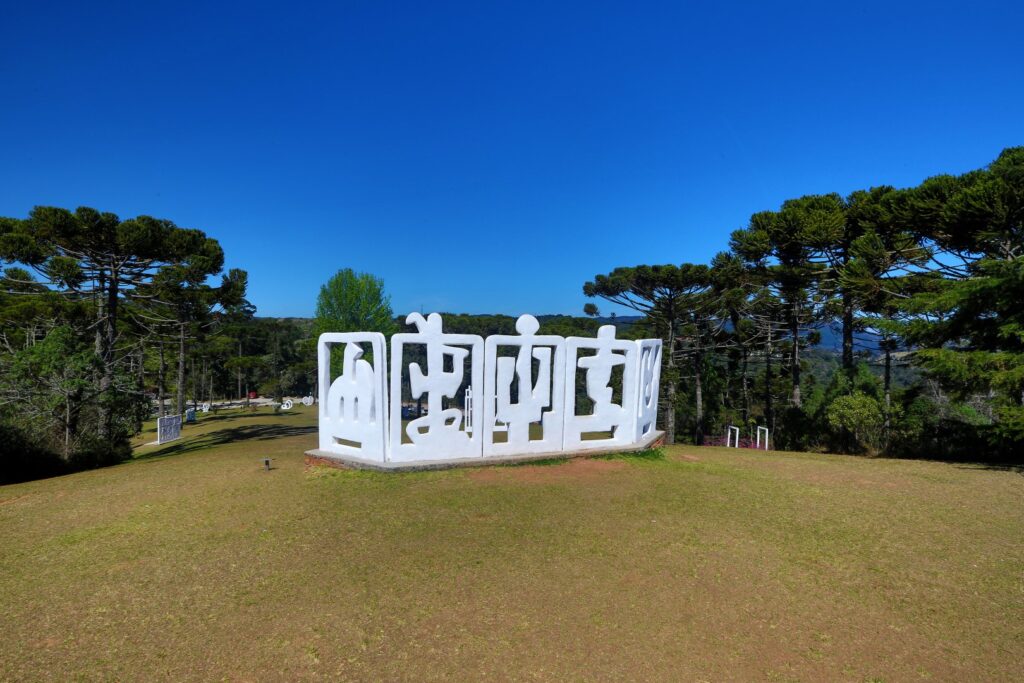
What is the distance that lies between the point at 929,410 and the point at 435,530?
1986cm

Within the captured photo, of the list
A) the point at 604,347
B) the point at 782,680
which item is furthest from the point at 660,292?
the point at 782,680

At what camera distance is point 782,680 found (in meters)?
3.87

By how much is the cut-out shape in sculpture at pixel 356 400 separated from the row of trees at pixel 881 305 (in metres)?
11.8

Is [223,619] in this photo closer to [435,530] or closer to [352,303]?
[435,530]

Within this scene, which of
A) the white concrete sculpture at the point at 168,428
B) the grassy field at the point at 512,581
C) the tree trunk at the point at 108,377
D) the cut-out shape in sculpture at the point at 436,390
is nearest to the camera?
the grassy field at the point at 512,581

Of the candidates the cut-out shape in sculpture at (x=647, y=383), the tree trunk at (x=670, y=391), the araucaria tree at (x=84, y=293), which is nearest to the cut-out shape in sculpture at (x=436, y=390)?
the cut-out shape in sculpture at (x=647, y=383)

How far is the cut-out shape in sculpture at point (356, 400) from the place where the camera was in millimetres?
9969

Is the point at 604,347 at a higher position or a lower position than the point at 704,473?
higher

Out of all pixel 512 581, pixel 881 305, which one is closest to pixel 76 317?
pixel 512 581

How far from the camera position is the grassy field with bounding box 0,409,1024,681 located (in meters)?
4.09

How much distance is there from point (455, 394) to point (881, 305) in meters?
16.5

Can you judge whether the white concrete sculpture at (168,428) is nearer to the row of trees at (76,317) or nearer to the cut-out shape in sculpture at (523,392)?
the row of trees at (76,317)

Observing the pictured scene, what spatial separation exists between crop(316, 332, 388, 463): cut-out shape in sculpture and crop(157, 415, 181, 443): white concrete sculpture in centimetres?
1112

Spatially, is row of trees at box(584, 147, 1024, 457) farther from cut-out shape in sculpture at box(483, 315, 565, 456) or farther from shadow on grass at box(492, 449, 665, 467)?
cut-out shape in sculpture at box(483, 315, 565, 456)
